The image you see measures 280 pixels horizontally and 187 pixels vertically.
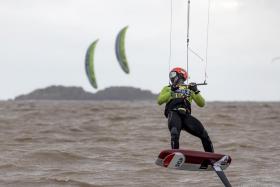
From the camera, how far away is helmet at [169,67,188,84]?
43.2 feet

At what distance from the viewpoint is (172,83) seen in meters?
13.2

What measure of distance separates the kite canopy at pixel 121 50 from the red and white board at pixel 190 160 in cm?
4342

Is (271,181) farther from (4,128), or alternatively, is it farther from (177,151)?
(4,128)

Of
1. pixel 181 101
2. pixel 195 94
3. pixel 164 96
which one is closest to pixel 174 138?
pixel 181 101

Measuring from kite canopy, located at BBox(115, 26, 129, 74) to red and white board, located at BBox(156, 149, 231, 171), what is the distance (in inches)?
1710

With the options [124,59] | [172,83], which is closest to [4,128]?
[172,83]

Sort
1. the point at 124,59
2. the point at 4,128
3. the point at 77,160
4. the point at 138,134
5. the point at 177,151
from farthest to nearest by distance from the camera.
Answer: the point at 124,59
the point at 4,128
the point at 138,134
the point at 77,160
the point at 177,151

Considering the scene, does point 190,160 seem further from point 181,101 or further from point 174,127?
point 181,101

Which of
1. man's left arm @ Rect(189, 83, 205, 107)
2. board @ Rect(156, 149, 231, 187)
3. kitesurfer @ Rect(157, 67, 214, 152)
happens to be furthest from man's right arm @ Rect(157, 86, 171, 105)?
board @ Rect(156, 149, 231, 187)

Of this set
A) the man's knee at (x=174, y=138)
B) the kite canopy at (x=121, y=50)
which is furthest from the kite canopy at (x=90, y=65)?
the man's knee at (x=174, y=138)

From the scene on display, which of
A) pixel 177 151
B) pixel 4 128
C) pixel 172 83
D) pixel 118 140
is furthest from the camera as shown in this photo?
pixel 4 128

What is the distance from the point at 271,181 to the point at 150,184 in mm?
→ 2814

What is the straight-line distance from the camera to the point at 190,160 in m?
12.5

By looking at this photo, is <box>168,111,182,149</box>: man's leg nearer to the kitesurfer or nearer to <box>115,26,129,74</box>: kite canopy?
the kitesurfer
